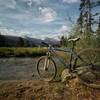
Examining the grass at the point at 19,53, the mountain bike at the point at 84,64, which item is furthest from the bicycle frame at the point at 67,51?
the grass at the point at 19,53

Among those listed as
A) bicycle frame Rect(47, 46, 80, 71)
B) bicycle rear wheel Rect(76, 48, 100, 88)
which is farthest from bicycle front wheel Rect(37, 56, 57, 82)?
bicycle rear wheel Rect(76, 48, 100, 88)

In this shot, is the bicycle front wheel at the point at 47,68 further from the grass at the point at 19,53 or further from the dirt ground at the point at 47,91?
the grass at the point at 19,53

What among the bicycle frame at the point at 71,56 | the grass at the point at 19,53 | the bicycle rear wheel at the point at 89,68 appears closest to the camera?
the bicycle rear wheel at the point at 89,68

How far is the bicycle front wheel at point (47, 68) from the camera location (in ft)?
19.7

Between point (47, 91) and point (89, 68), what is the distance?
1209mm

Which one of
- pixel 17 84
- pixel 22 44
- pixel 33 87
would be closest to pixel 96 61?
pixel 33 87

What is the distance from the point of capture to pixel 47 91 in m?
4.99

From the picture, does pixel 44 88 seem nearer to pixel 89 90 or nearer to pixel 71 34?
pixel 89 90

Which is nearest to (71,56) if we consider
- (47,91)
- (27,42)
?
(47,91)

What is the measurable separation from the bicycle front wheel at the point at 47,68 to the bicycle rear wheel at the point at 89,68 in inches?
35.4

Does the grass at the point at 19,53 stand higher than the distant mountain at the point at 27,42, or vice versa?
the distant mountain at the point at 27,42

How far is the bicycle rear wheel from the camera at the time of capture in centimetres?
519

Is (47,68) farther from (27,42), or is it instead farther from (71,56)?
(27,42)

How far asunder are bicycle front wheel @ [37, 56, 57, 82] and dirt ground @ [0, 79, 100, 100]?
59 cm
